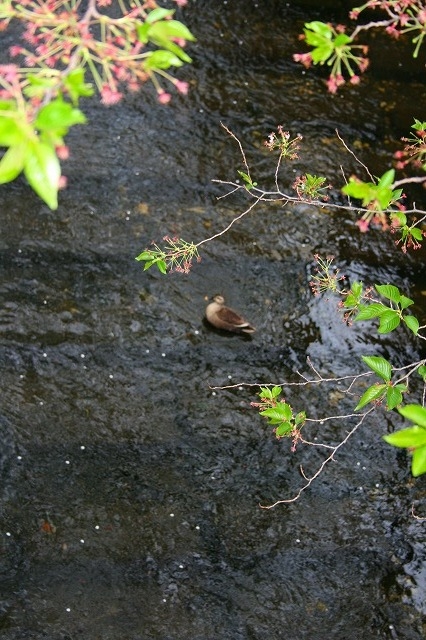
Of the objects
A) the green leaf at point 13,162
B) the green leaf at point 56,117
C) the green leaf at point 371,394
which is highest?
the green leaf at point 56,117

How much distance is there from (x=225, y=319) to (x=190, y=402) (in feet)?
1.60

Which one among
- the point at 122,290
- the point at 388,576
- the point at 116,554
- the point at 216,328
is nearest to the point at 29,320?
the point at 122,290

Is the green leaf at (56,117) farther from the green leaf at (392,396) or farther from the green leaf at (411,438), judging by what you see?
the green leaf at (392,396)

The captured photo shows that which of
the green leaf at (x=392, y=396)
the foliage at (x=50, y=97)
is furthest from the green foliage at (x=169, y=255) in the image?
the foliage at (x=50, y=97)

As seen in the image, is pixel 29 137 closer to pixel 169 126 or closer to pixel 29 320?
pixel 29 320

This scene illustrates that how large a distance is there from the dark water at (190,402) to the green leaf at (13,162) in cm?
261

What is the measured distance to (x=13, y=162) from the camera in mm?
1249

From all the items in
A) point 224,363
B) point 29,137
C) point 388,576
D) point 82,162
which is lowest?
point 388,576

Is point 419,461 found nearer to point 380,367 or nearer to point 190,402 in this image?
point 380,367

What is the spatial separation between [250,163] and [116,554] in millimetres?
2539

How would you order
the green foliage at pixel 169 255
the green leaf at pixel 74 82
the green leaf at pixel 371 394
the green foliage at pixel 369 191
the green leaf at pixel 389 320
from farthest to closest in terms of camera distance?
the green foliage at pixel 169 255 → the green leaf at pixel 389 320 → the green leaf at pixel 371 394 → the green foliage at pixel 369 191 → the green leaf at pixel 74 82

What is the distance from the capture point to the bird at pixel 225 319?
3.98 metres

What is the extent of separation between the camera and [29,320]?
4.02m

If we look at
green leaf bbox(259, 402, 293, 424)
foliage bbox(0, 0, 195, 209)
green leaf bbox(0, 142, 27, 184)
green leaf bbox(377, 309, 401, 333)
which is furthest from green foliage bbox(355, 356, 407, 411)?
green leaf bbox(0, 142, 27, 184)
